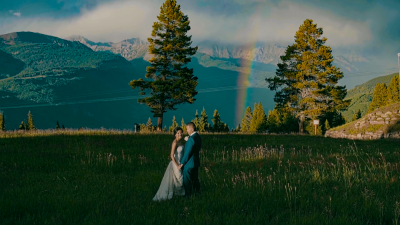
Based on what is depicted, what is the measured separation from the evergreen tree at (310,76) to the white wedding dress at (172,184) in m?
30.7

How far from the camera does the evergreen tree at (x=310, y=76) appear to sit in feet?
117

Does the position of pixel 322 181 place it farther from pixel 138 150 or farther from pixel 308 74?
pixel 308 74

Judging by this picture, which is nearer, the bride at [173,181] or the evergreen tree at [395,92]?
the bride at [173,181]

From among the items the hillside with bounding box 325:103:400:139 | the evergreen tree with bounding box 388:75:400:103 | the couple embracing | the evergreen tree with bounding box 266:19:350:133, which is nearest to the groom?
the couple embracing

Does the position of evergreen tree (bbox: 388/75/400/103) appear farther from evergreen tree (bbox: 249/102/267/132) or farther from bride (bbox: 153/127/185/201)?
bride (bbox: 153/127/185/201)

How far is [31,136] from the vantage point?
17891 mm

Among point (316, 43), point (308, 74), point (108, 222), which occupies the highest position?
point (316, 43)

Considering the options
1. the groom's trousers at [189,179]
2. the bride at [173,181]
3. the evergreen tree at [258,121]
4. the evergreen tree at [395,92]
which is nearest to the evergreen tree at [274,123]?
the evergreen tree at [258,121]

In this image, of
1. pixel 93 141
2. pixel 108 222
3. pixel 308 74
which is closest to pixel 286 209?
pixel 108 222

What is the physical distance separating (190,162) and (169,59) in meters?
23.9

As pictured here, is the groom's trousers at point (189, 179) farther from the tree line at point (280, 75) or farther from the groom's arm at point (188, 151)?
the tree line at point (280, 75)

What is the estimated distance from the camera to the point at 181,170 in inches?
275

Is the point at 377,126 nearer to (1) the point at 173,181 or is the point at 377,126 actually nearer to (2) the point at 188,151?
(2) the point at 188,151

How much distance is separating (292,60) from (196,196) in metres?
32.9
